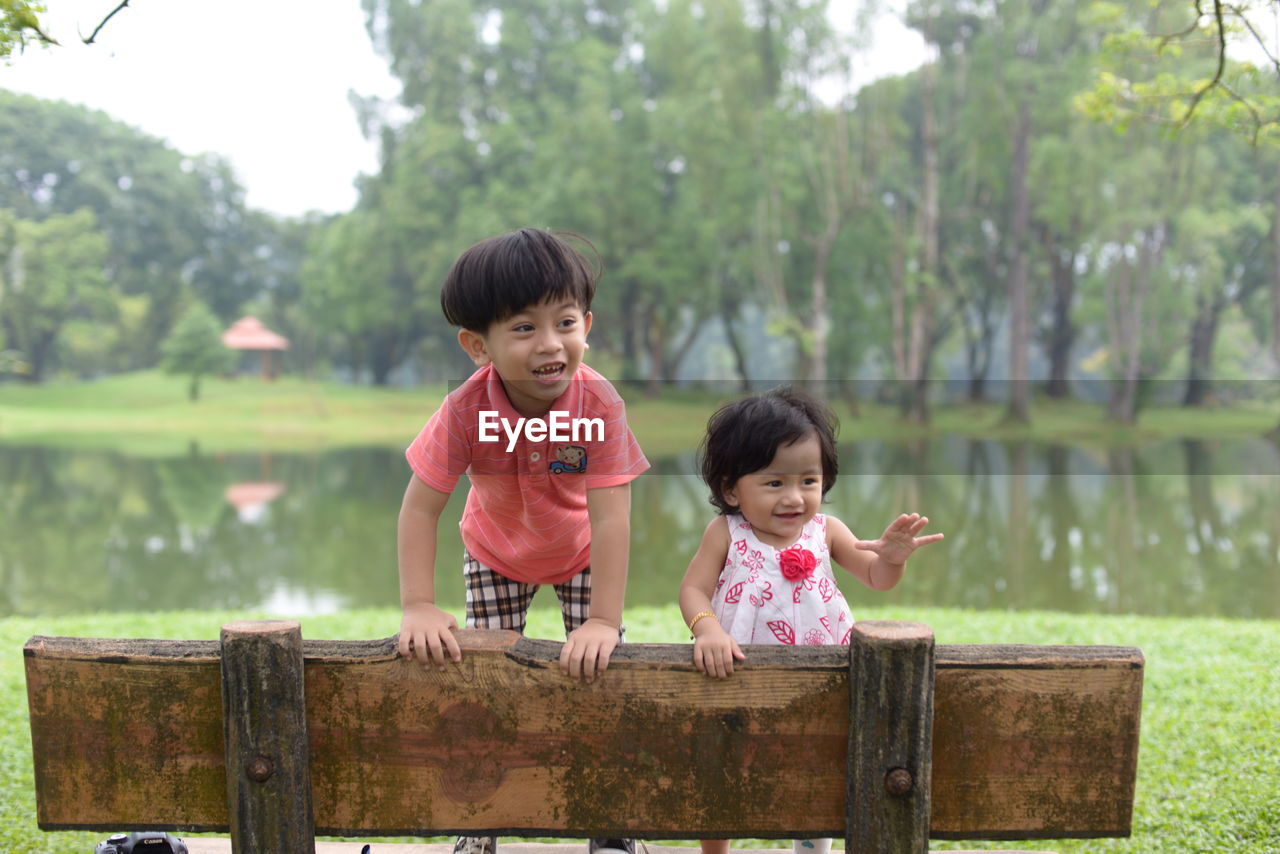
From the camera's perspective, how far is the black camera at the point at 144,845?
2.38 m

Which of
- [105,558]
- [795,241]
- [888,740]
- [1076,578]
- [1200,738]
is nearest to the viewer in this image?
[888,740]

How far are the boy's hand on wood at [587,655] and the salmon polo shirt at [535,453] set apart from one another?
0.43m

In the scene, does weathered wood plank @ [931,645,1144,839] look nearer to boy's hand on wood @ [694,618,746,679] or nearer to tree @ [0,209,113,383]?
boy's hand on wood @ [694,618,746,679]

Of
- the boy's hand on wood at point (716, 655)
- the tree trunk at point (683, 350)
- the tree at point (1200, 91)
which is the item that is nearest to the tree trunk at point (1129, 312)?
the tree trunk at point (683, 350)

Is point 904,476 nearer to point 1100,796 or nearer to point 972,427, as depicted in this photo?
point 972,427

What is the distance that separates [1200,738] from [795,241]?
21.9 m

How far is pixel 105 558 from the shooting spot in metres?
10.4

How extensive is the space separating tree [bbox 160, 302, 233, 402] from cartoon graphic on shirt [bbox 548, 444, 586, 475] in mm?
29412

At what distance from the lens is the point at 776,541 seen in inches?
89.9

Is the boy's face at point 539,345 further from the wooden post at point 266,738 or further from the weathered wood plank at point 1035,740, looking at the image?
the weathered wood plank at point 1035,740

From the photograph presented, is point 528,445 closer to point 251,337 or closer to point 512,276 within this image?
point 512,276

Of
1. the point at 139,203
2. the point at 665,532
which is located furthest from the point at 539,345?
the point at 139,203

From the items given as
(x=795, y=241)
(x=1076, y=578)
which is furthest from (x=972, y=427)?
(x=1076, y=578)

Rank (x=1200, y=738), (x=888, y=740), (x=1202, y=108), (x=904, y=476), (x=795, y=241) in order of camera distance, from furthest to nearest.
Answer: (x=795, y=241), (x=904, y=476), (x=1202, y=108), (x=1200, y=738), (x=888, y=740)
